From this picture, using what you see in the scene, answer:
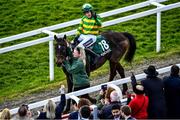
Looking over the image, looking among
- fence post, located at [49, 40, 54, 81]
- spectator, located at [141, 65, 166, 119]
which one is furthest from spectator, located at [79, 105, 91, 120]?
fence post, located at [49, 40, 54, 81]

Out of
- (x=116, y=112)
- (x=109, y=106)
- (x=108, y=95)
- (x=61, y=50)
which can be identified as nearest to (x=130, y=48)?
(x=61, y=50)

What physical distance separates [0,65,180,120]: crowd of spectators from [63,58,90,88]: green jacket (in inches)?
43.6

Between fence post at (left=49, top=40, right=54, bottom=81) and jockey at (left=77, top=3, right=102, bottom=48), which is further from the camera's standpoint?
fence post at (left=49, top=40, right=54, bottom=81)

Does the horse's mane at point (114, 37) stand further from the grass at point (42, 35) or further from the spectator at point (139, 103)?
the spectator at point (139, 103)

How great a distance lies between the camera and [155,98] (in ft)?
48.8

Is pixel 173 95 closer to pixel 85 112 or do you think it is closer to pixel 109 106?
pixel 109 106

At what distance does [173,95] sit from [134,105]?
0.92 m

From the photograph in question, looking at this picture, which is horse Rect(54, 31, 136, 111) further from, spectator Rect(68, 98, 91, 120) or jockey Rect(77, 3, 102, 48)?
spectator Rect(68, 98, 91, 120)

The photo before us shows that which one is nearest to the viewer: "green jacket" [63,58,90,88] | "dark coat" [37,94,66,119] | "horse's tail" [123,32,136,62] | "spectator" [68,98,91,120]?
"dark coat" [37,94,66,119]

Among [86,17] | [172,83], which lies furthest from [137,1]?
[172,83]

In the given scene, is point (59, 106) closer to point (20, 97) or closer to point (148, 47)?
point (20, 97)

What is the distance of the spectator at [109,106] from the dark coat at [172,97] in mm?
1085

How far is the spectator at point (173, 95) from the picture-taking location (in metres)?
15.1

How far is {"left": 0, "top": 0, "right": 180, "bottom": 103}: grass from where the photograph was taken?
19.5m
